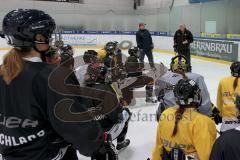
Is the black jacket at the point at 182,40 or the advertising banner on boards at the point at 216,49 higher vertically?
the black jacket at the point at 182,40

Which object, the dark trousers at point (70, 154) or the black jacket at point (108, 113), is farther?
the black jacket at point (108, 113)

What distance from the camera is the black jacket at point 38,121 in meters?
1.31

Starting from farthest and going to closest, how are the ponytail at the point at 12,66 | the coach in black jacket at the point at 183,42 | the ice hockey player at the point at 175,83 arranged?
the coach in black jacket at the point at 183,42
the ice hockey player at the point at 175,83
the ponytail at the point at 12,66

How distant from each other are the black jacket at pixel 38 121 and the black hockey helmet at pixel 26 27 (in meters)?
0.10

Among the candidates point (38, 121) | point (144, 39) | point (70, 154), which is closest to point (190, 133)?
point (70, 154)

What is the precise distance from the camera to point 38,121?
1.35 m

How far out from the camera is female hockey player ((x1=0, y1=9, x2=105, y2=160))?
1310mm

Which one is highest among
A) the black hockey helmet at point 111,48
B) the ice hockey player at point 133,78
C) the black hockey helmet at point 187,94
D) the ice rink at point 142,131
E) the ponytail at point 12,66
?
the ponytail at point 12,66

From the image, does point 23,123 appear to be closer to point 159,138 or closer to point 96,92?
point 159,138

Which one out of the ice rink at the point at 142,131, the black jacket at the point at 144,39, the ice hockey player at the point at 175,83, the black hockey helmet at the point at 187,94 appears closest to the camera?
the black hockey helmet at the point at 187,94

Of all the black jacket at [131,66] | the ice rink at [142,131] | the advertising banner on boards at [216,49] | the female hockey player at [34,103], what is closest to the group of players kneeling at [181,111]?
the ice rink at [142,131]

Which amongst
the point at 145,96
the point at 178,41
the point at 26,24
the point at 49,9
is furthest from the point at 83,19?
the point at 26,24

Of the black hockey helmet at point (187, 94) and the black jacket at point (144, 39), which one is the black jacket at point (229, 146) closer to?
the black hockey helmet at point (187, 94)

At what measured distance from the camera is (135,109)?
532cm
